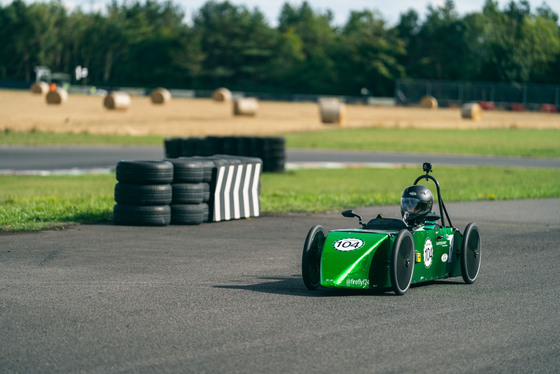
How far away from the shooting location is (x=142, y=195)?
1352 centimetres

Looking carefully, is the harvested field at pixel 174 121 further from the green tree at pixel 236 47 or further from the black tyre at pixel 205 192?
the green tree at pixel 236 47

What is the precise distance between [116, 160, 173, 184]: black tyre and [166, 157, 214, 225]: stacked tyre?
0.29 metres

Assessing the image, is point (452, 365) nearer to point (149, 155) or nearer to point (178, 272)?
point (178, 272)

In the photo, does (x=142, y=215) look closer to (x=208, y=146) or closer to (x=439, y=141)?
(x=208, y=146)

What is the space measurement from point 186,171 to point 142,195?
817 millimetres

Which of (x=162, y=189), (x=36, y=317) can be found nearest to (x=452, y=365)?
(x=36, y=317)

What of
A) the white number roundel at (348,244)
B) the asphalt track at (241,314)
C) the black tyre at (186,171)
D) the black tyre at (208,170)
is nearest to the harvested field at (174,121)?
the black tyre at (208,170)

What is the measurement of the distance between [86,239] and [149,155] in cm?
1749

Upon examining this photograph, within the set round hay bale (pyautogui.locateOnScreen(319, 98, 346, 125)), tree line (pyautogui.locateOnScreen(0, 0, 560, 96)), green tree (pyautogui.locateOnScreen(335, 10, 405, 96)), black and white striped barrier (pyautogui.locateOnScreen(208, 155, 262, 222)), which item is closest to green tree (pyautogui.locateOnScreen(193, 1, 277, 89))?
tree line (pyautogui.locateOnScreen(0, 0, 560, 96))

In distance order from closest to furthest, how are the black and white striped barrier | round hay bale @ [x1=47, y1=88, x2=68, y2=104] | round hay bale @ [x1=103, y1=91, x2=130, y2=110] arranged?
1. the black and white striped barrier
2. round hay bale @ [x1=103, y1=91, x2=130, y2=110]
3. round hay bale @ [x1=47, y1=88, x2=68, y2=104]

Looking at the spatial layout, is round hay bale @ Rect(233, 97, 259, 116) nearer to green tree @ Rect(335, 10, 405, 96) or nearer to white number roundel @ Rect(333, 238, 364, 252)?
green tree @ Rect(335, 10, 405, 96)

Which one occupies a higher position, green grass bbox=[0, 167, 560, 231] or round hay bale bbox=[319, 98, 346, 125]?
round hay bale bbox=[319, 98, 346, 125]

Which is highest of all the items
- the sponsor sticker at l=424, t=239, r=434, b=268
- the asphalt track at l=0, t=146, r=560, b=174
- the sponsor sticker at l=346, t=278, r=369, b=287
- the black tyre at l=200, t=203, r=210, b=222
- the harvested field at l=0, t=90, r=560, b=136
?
the sponsor sticker at l=424, t=239, r=434, b=268

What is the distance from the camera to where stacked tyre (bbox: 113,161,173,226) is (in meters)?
13.5
